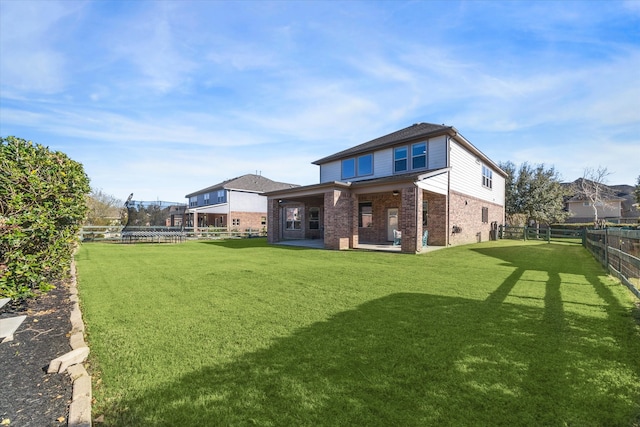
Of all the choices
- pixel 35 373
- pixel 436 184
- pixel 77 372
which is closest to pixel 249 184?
pixel 436 184

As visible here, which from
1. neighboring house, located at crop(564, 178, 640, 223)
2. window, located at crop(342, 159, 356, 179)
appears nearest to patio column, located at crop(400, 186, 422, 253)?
window, located at crop(342, 159, 356, 179)

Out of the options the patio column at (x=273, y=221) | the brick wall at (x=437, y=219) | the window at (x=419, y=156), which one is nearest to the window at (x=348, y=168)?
the window at (x=419, y=156)

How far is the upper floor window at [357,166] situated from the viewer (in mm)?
18734

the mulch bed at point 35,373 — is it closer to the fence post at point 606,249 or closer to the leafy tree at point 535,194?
the fence post at point 606,249

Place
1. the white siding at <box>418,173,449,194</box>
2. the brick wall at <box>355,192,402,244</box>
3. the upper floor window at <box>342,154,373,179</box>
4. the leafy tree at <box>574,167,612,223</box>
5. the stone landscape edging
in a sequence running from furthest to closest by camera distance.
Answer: the leafy tree at <box>574,167,612,223</box>
the upper floor window at <box>342,154,373,179</box>
the brick wall at <box>355,192,402,244</box>
the white siding at <box>418,173,449,194</box>
the stone landscape edging

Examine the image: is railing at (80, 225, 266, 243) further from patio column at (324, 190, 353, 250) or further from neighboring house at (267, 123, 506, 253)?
patio column at (324, 190, 353, 250)

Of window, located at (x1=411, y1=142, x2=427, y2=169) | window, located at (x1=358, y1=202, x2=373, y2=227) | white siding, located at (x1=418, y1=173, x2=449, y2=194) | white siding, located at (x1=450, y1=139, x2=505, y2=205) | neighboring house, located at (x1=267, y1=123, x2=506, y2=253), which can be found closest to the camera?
white siding, located at (x1=418, y1=173, x2=449, y2=194)

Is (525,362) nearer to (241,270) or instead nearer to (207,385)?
(207,385)

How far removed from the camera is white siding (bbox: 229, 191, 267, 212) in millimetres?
36031

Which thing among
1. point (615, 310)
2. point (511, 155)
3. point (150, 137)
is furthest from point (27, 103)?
point (511, 155)

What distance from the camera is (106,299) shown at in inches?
220

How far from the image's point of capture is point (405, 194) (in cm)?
1301

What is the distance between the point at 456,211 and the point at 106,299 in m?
15.9

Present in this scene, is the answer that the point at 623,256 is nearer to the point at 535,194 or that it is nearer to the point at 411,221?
the point at 411,221
